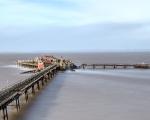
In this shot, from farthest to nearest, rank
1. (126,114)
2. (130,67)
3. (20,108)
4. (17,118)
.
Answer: (130,67) < (20,108) < (126,114) < (17,118)

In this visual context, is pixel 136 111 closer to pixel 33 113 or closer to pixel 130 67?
pixel 33 113

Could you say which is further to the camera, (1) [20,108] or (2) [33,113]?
(1) [20,108]

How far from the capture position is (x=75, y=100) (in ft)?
122

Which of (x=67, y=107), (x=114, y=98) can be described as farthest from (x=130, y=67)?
(x=67, y=107)

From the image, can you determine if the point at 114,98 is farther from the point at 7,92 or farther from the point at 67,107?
the point at 7,92

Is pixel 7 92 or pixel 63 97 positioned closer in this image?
pixel 7 92

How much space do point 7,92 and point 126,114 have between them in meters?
9.34

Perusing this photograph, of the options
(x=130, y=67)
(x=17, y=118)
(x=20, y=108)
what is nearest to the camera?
(x=17, y=118)

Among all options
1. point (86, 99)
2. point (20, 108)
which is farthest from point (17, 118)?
point (86, 99)

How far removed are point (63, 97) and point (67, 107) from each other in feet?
20.8

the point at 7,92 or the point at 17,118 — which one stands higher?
the point at 7,92

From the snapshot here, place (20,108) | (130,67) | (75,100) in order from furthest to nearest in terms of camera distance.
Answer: (130,67), (75,100), (20,108)

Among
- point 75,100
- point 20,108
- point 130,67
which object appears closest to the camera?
point 20,108

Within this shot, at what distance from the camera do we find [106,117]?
28.6 m
